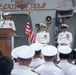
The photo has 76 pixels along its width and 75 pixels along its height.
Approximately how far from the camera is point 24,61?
3066mm

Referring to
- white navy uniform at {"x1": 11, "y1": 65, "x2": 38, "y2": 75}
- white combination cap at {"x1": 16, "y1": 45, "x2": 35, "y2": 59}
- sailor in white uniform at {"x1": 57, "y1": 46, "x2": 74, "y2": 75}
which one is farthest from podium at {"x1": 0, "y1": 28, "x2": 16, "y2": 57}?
white navy uniform at {"x1": 11, "y1": 65, "x2": 38, "y2": 75}

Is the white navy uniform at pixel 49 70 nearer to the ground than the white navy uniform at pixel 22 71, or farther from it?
nearer to the ground

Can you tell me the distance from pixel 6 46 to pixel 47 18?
8.39 metres

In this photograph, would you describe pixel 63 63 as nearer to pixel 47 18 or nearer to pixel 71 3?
pixel 47 18

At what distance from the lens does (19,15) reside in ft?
49.7

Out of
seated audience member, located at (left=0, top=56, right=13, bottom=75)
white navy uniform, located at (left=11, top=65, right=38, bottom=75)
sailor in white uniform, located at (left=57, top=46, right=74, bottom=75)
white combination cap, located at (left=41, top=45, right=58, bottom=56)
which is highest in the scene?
seated audience member, located at (left=0, top=56, right=13, bottom=75)

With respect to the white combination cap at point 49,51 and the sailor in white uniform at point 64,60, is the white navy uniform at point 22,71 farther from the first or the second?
the sailor in white uniform at point 64,60

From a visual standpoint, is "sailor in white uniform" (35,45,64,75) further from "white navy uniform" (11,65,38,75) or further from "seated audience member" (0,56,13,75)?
"seated audience member" (0,56,13,75)

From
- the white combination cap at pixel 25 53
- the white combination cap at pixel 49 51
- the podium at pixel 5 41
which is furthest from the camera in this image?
the podium at pixel 5 41

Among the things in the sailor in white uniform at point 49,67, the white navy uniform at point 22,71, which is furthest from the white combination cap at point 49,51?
the white navy uniform at point 22,71

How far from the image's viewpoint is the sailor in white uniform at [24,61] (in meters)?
2.97

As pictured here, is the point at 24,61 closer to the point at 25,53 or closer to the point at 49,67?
A: the point at 25,53

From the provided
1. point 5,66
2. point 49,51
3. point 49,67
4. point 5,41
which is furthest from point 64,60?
point 5,41

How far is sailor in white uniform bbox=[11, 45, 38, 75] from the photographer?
9.73ft
